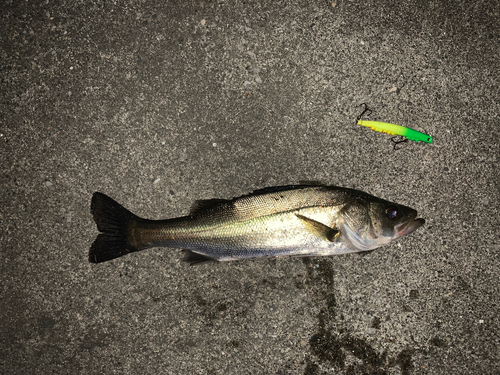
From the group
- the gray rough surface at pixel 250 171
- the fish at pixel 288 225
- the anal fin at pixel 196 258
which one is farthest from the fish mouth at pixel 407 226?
the anal fin at pixel 196 258

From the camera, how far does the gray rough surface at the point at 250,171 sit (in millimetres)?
3160

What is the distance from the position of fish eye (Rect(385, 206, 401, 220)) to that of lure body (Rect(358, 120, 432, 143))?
3.05 ft

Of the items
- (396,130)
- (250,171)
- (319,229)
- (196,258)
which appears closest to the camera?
(319,229)

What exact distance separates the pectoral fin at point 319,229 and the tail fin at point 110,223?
167 centimetres

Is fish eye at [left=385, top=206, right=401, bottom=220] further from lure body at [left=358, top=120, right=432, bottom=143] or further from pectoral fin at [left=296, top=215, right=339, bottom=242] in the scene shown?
lure body at [left=358, top=120, right=432, bottom=143]

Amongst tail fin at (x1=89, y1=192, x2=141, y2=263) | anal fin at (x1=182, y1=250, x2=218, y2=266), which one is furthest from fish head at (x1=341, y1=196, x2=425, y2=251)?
tail fin at (x1=89, y1=192, x2=141, y2=263)

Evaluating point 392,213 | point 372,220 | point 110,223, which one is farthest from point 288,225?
point 110,223

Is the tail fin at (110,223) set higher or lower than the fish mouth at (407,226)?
higher

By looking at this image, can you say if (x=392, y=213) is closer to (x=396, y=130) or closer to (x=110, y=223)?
(x=396, y=130)

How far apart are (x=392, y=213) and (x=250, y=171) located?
1.48 meters

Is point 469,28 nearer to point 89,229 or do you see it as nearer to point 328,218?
point 328,218

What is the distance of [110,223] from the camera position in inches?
116

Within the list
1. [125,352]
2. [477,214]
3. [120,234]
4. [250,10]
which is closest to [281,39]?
[250,10]

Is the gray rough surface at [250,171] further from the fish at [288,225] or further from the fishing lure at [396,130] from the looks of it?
the fish at [288,225]
